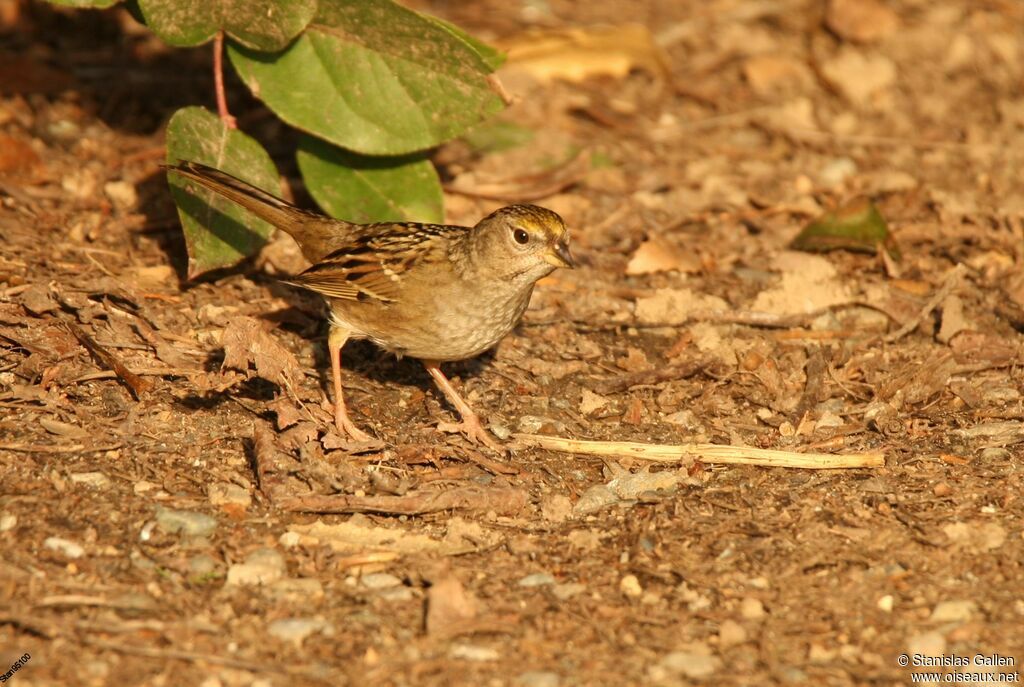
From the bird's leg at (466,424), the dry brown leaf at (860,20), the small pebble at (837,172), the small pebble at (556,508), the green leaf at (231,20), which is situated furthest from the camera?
the dry brown leaf at (860,20)

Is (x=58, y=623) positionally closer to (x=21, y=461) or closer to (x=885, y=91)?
(x=21, y=461)

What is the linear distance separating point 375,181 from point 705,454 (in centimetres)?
246

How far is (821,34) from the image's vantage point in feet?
32.1

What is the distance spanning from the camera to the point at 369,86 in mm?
6410

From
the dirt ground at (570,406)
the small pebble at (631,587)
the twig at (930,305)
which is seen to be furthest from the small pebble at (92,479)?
the twig at (930,305)

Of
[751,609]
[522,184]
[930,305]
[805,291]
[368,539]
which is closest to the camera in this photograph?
[751,609]

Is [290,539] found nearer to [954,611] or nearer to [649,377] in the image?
[649,377]

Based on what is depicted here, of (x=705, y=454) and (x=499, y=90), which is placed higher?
(x=499, y=90)

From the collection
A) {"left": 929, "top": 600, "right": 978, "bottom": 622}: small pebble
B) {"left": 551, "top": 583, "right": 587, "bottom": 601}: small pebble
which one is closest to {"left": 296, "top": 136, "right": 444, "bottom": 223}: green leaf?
{"left": 551, "top": 583, "right": 587, "bottom": 601}: small pebble

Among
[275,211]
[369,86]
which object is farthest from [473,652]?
[369,86]

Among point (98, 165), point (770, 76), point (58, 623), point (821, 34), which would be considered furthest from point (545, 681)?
point (821, 34)

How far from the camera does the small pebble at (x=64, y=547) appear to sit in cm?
449

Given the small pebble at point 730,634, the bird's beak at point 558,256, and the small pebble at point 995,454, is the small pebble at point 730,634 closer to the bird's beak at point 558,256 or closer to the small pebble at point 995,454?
the small pebble at point 995,454

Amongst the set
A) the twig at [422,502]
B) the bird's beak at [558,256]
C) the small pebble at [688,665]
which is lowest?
the twig at [422,502]
